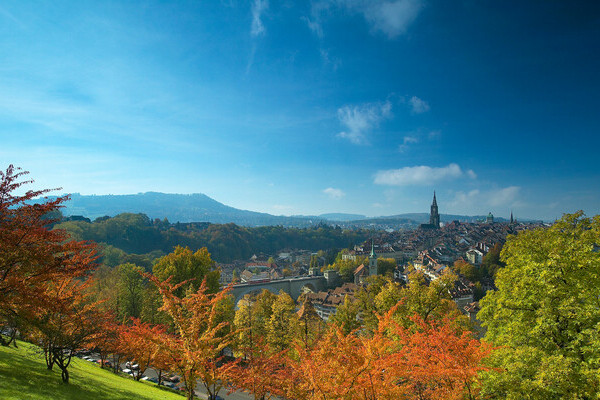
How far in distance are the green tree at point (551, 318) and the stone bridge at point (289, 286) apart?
54.6 meters

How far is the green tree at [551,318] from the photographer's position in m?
9.64

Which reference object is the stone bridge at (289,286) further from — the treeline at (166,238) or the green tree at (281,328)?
the treeline at (166,238)

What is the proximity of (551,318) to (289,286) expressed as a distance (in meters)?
63.4

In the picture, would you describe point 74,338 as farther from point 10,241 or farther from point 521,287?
point 521,287

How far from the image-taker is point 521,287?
12344 millimetres

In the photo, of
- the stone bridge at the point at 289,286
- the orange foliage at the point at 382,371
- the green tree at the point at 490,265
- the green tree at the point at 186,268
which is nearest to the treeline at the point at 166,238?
the stone bridge at the point at 289,286

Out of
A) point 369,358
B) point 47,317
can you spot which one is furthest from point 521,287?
point 47,317

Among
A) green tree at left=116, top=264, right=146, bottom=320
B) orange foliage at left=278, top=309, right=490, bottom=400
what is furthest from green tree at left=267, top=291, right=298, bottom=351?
green tree at left=116, top=264, right=146, bottom=320

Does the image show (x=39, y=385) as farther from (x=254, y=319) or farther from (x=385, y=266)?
(x=385, y=266)

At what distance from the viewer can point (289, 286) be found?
7156cm

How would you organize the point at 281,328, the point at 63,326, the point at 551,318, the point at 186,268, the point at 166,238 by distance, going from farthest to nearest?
the point at 166,238
the point at 186,268
the point at 281,328
the point at 63,326
the point at 551,318

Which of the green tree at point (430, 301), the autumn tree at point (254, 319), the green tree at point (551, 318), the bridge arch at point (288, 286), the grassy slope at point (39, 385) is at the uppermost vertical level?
the green tree at point (551, 318)

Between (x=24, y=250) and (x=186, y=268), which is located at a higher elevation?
(x=24, y=250)

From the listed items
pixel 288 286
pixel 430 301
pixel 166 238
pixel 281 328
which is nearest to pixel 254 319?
pixel 281 328
